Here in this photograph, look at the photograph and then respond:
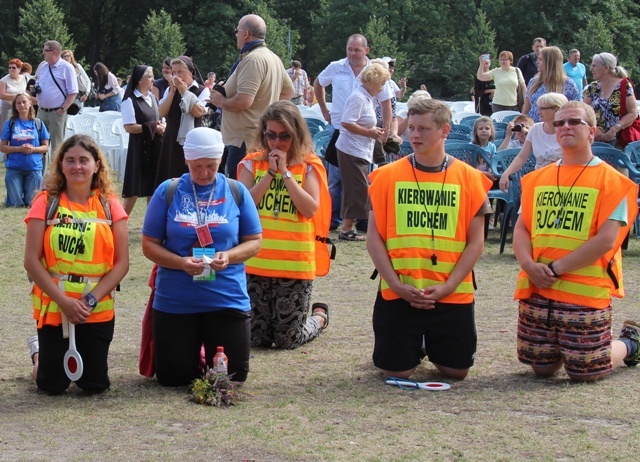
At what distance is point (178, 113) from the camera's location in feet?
34.6

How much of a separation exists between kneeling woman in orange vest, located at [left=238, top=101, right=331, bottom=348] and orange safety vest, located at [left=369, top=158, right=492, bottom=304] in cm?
86

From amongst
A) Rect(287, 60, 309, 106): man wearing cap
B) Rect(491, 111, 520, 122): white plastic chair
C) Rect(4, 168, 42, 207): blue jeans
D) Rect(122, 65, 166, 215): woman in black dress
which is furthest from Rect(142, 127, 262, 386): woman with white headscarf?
Rect(287, 60, 309, 106): man wearing cap

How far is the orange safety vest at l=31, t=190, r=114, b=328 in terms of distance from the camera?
556cm

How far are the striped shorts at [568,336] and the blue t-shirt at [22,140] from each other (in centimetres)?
953

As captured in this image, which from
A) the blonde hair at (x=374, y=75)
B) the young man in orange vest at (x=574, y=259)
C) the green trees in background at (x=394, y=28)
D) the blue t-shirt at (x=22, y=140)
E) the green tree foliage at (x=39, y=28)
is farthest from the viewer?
the green trees in background at (x=394, y=28)

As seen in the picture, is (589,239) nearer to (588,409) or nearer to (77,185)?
(588,409)

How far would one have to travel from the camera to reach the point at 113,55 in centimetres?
5750

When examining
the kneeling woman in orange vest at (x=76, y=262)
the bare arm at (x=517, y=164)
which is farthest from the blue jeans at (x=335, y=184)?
the kneeling woman in orange vest at (x=76, y=262)

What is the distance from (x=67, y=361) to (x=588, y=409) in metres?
2.66

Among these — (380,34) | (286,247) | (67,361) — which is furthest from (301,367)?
(380,34)

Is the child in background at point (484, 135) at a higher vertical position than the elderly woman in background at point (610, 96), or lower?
lower

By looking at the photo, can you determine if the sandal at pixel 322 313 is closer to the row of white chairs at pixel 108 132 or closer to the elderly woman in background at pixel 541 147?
the elderly woman in background at pixel 541 147

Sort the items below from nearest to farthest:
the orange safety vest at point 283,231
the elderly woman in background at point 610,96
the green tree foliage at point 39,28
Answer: the orange safety vest at point 283,231
the elderly woman in background at point 610,96
the green tree foliage at point 39,28

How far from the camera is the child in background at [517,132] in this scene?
1159cm
